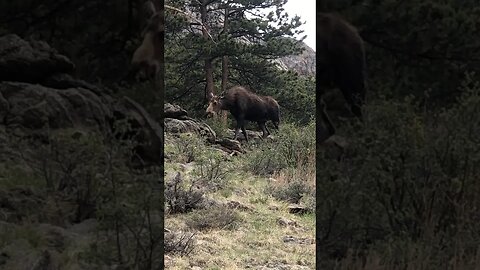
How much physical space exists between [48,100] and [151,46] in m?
0.40

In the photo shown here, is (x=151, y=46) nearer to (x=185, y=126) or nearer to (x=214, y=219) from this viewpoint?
(x=214, y=219)

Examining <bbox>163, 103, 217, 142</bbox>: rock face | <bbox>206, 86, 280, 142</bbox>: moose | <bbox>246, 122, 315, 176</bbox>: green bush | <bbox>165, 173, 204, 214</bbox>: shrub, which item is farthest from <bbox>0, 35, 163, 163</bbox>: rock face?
<bbox>206, 86, 280, 142</bbox>: moose

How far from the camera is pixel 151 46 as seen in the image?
1.85 metres

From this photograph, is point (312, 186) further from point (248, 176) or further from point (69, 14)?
point (69, 14)

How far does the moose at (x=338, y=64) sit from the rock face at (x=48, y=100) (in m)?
0.60

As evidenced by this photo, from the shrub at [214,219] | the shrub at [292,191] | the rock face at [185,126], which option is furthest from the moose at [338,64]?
the rock face at [185,126]

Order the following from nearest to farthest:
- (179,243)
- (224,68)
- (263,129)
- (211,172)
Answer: (179,243)
(211,172)
(224,68)
(263,129)

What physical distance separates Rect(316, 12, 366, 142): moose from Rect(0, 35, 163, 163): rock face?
605 mm

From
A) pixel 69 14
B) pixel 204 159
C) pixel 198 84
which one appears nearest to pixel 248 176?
pixel 204 159

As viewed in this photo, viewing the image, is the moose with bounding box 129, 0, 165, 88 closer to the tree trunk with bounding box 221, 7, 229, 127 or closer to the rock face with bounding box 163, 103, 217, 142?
the rock face with bounding box 163, 103, 217, 142

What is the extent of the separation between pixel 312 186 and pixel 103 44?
2.70m

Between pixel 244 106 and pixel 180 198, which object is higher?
pixel 244 106

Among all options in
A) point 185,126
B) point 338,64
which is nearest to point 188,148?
point 185,126

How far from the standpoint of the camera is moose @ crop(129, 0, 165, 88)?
1851mm
